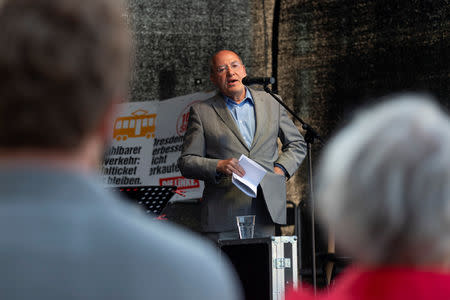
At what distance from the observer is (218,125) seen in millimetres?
3568

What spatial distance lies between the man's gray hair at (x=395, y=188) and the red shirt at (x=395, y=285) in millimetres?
13

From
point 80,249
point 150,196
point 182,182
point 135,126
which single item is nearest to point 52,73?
point 80,249

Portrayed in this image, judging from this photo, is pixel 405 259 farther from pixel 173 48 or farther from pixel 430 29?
pixel 173 48

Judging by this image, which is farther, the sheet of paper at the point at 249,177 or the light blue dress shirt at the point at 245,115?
the light blue dress shirt at the point at 245,115

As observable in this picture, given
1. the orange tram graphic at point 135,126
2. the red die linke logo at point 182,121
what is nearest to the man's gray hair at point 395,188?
the red die linke logo at point 182,121

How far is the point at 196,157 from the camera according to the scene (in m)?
3.46

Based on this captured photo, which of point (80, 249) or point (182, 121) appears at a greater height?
point (182, 121)

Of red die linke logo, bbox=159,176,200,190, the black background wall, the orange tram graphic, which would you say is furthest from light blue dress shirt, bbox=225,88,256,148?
the orange tram graphic

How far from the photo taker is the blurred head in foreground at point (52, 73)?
20.5 inches

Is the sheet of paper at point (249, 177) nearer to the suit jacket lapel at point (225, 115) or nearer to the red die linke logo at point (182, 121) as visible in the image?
the suit jacket lapel at point (225, 115)

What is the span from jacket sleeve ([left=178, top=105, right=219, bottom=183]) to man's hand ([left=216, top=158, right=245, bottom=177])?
0.12ft

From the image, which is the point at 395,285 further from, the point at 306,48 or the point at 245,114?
the point at 306,48

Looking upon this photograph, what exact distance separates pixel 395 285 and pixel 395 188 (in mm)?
106

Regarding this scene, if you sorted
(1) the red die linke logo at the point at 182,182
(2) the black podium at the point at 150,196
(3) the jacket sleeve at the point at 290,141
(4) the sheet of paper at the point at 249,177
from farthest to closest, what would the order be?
(1) the red die linke logo at the point at 182,182, (3) the jacket sleeve at the point at 290,141, (4) the sheet of paper at the point at 249,177, (2) the black podium at the point at 150,196
